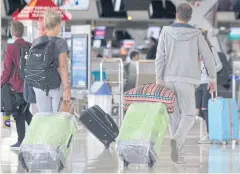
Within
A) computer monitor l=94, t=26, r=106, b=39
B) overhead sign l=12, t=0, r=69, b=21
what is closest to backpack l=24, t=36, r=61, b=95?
overhead sign l=12, t=0, r=69, b=21

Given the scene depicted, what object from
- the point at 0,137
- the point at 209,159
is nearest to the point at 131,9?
the point at 0,137

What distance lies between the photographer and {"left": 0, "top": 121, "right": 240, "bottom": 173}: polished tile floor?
8555 mm

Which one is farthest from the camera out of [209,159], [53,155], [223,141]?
[223,141]

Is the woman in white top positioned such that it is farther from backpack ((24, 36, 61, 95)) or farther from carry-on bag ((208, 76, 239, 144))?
backpack ((24, 36, 61, 95))

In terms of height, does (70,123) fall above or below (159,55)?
below

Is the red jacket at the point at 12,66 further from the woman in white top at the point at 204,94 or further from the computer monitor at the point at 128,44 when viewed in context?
the computer monitor at the point at 128,44

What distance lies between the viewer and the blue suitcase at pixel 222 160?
8647 millimetres

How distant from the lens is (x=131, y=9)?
3869cm

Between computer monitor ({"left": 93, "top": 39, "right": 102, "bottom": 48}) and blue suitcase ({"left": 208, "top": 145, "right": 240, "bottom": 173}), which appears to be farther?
computer monitor ({"left": 93, "top": 39, "right": 102, "bottom": 48})

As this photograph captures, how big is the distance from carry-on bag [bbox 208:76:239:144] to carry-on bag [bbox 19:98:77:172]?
3.81m

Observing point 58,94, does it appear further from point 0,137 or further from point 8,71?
point 0,137

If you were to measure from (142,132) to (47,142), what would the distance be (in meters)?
0.93

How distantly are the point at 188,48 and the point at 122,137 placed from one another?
127 centimetres

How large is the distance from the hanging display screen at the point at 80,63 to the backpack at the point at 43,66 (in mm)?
5326
